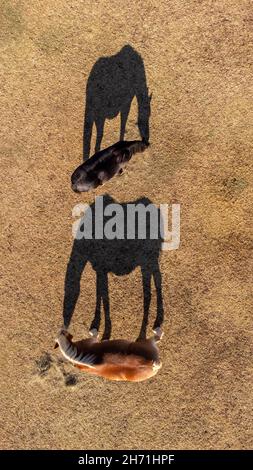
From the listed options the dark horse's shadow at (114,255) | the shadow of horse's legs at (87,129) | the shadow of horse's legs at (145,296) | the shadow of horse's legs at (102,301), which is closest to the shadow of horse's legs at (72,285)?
the dark horse's shadow at (114,255)

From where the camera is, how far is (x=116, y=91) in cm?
647

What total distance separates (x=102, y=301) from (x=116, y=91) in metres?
3.35

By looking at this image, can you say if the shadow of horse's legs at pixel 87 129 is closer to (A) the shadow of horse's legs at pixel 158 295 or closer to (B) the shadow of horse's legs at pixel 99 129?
(B) the shadow of horse's legs at pixel 99 129

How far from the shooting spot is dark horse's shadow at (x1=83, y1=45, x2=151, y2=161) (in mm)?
6438

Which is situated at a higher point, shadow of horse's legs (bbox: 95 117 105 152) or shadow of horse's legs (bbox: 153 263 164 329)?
shadow of horse's legs (bbox: 95 117 105 152)

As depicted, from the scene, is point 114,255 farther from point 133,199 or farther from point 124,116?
point 124,116

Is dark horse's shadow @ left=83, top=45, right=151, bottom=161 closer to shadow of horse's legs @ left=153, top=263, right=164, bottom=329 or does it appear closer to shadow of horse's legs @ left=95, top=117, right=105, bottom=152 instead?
shadow of horse's legs @ left=95, top=117, right=105, bottom=152

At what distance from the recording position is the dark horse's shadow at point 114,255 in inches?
257

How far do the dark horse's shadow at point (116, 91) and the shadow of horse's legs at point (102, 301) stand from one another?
2046 mm

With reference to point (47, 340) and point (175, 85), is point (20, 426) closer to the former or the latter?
point (47, 340)

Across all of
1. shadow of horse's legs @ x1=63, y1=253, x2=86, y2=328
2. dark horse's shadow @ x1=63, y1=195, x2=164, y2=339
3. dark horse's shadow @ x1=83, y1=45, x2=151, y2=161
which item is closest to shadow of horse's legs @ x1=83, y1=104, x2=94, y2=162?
dark horse's shadow @ x1=83, y1=45, x2=151, y2=161

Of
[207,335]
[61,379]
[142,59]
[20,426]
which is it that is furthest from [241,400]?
[142,59]

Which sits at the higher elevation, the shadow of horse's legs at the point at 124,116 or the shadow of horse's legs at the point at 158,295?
the shadow of horse's legs at the point at 124,116

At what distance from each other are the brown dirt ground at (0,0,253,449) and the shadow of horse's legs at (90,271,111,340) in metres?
0.11
